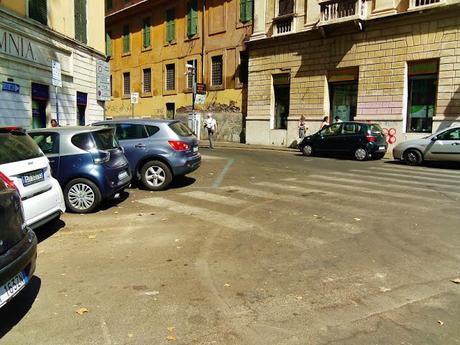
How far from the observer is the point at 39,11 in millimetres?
16625

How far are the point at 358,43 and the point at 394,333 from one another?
2206cm

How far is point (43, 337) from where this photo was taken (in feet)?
11.6

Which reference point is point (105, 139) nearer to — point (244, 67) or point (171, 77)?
point (244, 67)

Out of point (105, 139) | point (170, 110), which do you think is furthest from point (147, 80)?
point (105, 139)

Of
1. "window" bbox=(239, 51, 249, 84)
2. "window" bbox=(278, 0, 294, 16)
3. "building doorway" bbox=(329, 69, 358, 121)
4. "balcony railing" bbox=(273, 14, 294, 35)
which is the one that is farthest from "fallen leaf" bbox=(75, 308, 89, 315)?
"window" bbox=(239, 51, 249, 84)

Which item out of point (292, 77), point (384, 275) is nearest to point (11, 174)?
point (384, 275)

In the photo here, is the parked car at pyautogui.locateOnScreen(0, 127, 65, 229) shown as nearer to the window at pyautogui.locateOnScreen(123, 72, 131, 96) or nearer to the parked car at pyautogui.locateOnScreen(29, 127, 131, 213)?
the parked car at pyautogui.locateOnScreen(29, 127, 131, 213)

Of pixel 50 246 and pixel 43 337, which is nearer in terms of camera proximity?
pixel 43 337

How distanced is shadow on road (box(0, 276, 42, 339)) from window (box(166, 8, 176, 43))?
33.1 m

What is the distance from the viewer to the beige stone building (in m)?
20.5

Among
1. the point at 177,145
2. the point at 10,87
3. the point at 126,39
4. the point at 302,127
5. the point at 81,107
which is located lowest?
the point at 177,145

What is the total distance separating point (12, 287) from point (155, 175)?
6.96m

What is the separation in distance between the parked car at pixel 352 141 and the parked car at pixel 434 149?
1505 mm

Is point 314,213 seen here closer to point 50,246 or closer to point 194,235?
point 194,235
